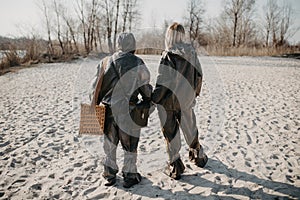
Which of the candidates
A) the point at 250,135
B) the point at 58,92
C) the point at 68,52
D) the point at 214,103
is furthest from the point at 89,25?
the point at 250,135

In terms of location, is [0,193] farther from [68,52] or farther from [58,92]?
[68,52]

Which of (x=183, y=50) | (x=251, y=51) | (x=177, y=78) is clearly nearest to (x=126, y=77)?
(x=177, y=78)

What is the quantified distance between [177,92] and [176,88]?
2.0 inches

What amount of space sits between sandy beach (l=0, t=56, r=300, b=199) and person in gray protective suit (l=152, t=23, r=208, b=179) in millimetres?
533

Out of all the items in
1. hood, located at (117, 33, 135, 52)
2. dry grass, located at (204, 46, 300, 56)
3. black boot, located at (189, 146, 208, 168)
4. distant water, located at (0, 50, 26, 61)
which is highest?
dry grass, located at (204, 46, 300, 56)

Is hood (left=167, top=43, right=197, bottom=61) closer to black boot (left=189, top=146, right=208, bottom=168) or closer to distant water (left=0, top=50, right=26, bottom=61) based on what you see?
black boot (left=189, top=146, right=208, bottom=168)

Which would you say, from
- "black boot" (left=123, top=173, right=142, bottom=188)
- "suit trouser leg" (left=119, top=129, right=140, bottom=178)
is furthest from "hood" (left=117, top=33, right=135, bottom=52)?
"black boot" (left=123, top=173, right=142, bottom=188)

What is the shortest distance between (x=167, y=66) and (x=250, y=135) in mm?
2747

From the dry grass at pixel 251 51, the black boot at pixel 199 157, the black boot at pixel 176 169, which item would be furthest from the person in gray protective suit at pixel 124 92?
the dry grass at pixel 251 51

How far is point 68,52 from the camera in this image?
70.6ft

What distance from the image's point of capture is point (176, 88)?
2936mm

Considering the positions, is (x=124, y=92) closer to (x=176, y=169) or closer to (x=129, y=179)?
(x=129, y=179)

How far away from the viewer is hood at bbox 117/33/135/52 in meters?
2.79

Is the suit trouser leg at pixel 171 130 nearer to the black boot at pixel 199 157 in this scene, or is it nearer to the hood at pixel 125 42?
the black boot at pixel 199 157
